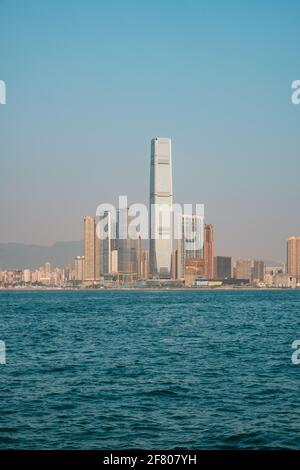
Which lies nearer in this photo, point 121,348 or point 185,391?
point 185,391

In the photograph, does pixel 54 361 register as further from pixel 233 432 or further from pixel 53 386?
pixel 233 432

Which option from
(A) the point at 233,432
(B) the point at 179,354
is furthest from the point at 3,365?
(A) the point at 233,432

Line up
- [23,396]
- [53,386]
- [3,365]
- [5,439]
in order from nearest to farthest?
[5,439], [23,396], [53,386], [3,365]

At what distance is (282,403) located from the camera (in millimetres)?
25156

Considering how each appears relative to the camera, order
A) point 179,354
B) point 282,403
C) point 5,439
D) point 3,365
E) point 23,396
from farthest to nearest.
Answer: point 179,354
point 3,365
point 23,396
point 282,403
point 5,439

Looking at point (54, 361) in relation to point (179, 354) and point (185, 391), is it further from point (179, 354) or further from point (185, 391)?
point (185, 391)

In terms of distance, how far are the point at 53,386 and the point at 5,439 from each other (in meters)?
8.67

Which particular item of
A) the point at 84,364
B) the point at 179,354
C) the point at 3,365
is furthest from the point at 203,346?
the point at 3,365

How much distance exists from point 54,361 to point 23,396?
10486 mm

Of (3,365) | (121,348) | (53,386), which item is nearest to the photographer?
(53,386)

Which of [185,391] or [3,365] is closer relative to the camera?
[185,391]
